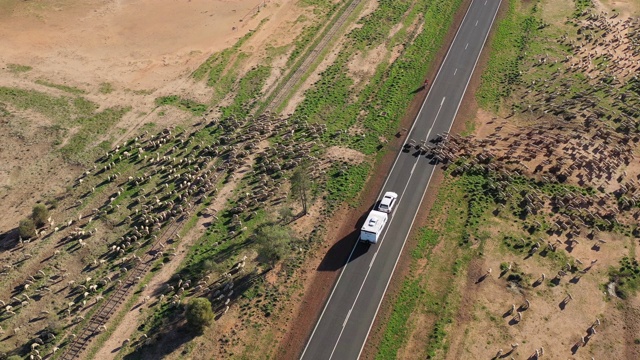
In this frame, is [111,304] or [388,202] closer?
[111,304]

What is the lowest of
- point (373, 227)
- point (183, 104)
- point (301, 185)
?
point (373, 227)

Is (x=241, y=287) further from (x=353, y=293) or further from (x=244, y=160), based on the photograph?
(x=244, y=160)

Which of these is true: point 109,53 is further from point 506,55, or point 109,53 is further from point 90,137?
point 506,55

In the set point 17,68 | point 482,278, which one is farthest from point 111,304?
point 17,68

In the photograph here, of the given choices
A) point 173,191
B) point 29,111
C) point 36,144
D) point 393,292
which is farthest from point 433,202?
point 29,111

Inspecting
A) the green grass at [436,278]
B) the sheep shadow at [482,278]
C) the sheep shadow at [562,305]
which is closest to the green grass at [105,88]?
the green grass at [436,278]

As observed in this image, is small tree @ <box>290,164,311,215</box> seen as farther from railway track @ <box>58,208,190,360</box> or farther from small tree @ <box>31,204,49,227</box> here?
small tree @ <box>31,204,49,227</box>
